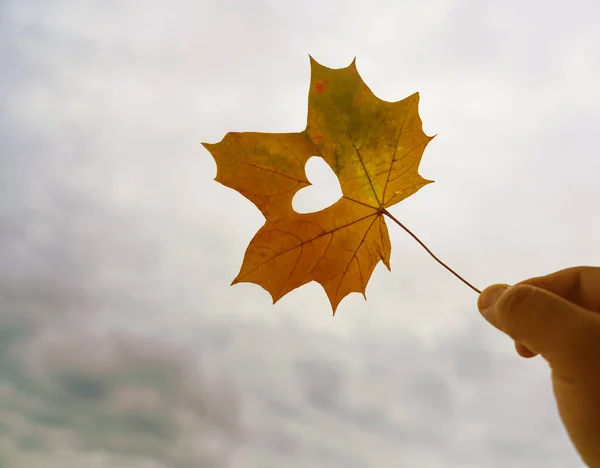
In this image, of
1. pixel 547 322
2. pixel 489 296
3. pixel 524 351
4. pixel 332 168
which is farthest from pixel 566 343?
pixel 332 168

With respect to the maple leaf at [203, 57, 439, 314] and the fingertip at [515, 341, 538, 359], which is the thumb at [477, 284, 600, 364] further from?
the maple leaf at [203, 57, 439, 314]

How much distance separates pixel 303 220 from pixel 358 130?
45 centimetres

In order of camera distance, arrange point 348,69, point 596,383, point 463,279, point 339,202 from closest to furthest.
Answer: point 596,383
point 463,279
point 348,69
point 339,202

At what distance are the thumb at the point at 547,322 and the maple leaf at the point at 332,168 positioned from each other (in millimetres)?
686

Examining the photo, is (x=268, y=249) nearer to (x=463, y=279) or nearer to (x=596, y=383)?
(x=463, y=279)

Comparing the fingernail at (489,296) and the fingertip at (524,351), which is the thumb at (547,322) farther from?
the fingertip at (524,351)

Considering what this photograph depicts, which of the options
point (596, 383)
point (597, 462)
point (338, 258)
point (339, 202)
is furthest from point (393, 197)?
point (597, 462)

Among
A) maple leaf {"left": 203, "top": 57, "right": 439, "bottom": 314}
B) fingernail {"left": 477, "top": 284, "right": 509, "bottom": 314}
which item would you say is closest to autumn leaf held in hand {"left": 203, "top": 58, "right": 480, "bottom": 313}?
maple leaf {"left": 203, "top": 57, "right": 439, "bottom": 314}

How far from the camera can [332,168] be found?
77.3 inches

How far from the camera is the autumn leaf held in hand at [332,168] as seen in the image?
1896mm

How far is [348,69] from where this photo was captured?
6.13 feet

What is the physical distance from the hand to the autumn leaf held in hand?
2.40ft

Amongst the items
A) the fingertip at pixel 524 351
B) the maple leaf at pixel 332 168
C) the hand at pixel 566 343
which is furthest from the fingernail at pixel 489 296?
the maple leaf at pixel 332 168

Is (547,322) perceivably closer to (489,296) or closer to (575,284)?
(489,296)
